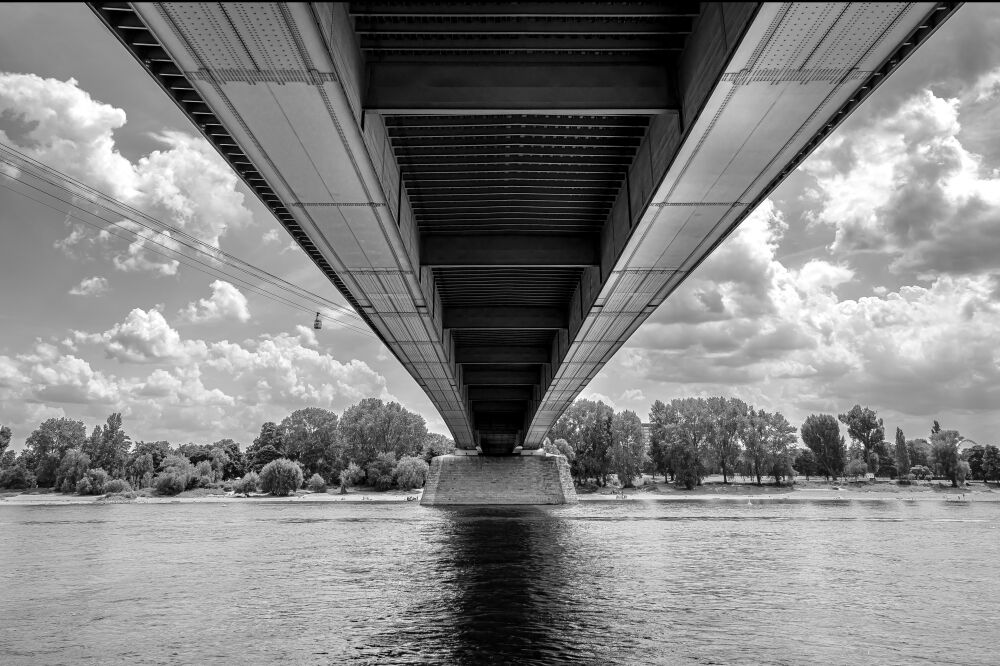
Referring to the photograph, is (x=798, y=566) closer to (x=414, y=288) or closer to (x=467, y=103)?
(x=414, y=288)

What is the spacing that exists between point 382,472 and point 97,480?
45035 millimetres

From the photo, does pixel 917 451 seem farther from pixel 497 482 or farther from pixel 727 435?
pixel 497 482

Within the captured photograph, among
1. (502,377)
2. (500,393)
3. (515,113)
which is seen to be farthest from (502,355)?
(515,113)

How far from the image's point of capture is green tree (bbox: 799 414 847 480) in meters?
110

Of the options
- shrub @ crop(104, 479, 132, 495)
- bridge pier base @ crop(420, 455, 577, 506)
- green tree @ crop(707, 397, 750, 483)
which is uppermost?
green tree @ crop(707, 397, 750, 483)

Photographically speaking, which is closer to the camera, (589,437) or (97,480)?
(97,480)

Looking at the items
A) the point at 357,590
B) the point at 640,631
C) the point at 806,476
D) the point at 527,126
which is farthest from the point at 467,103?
the point at 806,476

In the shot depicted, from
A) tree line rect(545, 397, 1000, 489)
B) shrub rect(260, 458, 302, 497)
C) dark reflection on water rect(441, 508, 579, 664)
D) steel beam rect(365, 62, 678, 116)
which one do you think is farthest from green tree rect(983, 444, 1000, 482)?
steel beam rect(365, 62, 678, 116)

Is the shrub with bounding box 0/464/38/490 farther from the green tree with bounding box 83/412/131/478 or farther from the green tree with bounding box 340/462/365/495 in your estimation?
the green tree with bounding box 340/462/365/495

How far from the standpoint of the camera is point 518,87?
909 cm

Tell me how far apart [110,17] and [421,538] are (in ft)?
102

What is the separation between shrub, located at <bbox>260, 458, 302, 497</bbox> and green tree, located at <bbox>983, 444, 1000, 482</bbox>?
386 ft

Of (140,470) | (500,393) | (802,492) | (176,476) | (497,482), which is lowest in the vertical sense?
(802,492)

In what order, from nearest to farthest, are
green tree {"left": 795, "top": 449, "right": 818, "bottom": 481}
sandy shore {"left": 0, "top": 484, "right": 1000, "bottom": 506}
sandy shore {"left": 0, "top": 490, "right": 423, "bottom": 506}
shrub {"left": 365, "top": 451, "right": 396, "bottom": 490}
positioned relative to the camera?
sandy shore {"left": 0, "top": 484, "right": 1000, "bottom": 506}, sandy shore {"left": 0, "top": 490, "right": 423, "bottom": 506}, shrub {"left": 365, "top": 451, "right": 396, "bottom": 490}, green tree {"left": 795, "top": 449, "right": 818, "bottom": 481}
